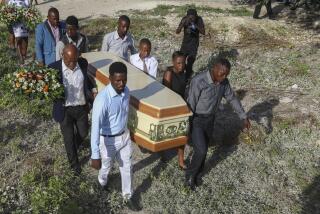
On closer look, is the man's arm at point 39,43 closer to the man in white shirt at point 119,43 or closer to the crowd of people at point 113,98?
the crowd of people at point 113,98

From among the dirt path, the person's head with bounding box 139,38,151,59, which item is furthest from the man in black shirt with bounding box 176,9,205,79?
the dirt path

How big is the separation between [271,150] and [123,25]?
2939mm

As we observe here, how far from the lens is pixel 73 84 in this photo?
561cm

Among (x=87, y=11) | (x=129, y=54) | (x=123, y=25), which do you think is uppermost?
(x=123, y=25)

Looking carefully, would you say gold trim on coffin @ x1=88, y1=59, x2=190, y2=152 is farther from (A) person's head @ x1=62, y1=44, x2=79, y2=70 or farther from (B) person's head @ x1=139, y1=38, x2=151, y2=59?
(B) person's head @ x1=139, y1=38, x2=151, y2=59

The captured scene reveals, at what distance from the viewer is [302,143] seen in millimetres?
7484

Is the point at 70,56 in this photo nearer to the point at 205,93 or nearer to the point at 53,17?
the point at 205,93

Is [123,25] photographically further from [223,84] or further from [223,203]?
[223,203]

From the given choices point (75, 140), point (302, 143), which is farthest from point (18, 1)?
point (302, 143)

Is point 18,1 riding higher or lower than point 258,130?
higher

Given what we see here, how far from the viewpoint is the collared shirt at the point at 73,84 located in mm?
5574

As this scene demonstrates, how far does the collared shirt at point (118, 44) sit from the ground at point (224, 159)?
4.79 feet

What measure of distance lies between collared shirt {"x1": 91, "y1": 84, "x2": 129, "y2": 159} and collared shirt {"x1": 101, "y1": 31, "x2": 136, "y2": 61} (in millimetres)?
2464

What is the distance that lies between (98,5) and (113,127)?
1235 centimetres
